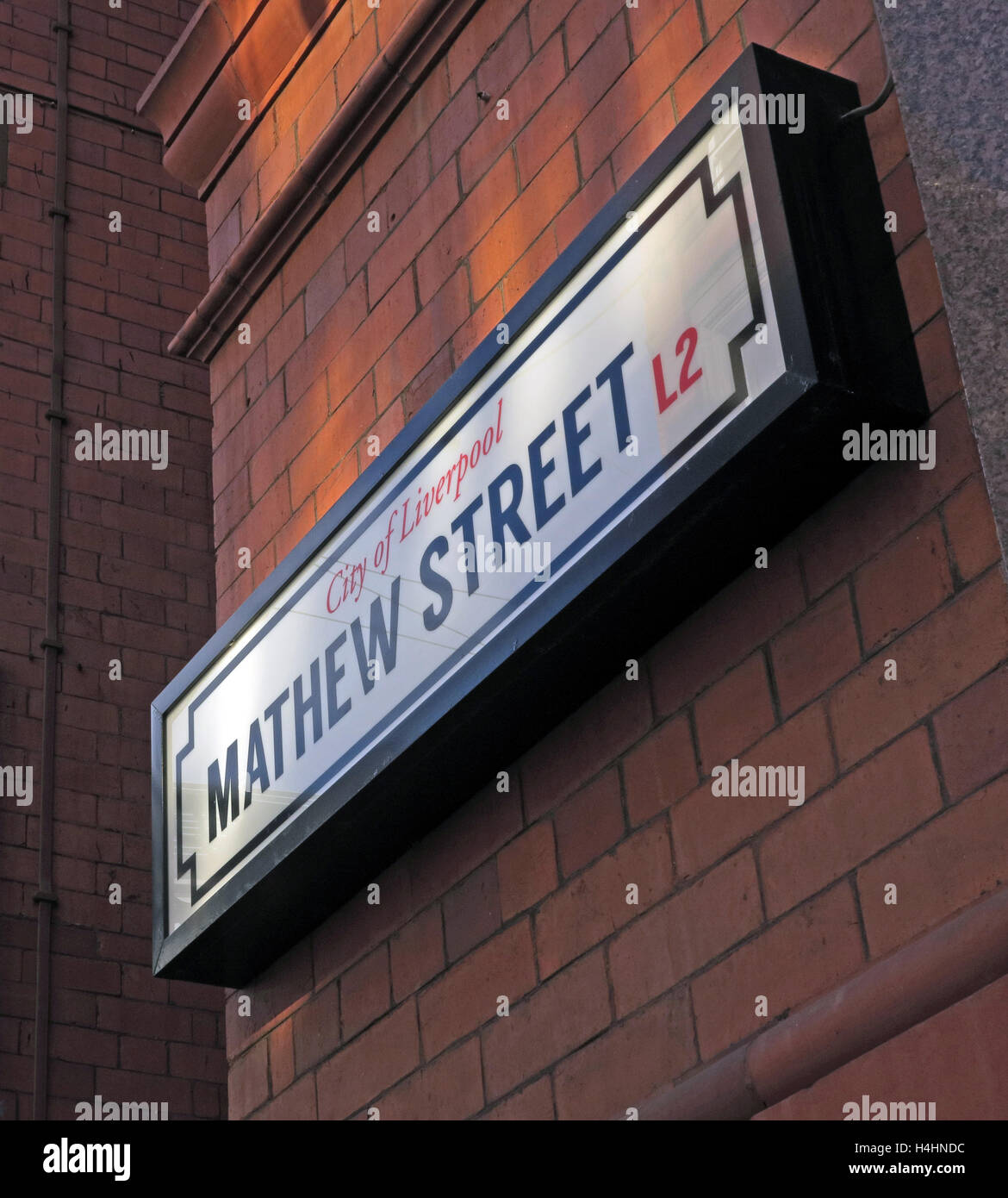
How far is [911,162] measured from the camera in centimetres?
327

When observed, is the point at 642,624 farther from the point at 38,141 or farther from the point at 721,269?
the point at 38,141

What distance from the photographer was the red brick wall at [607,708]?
3.10 metres

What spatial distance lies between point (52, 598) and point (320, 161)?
3970mm

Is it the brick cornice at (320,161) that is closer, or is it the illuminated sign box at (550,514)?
the illuminated sign box at (550,514)

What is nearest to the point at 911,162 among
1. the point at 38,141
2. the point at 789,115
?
the point at 789,115

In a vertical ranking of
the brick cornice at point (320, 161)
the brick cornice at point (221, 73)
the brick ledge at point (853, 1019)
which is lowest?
the brick ledge at point (853, 1019)

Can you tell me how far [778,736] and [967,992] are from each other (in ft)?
2.41

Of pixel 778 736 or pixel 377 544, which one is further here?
pixel 377 544

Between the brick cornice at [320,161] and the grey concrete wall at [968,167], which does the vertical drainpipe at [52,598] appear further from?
the grey concrete wall at [968,167]

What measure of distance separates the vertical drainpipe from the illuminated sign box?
10.7ft

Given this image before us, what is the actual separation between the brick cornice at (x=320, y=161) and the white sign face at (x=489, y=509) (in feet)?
4.36

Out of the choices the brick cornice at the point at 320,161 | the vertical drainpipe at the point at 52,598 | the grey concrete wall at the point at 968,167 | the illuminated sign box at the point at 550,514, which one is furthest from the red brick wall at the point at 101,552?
the grey concrete wall at the point at 968,167

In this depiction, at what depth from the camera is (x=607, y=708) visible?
12.7 ft

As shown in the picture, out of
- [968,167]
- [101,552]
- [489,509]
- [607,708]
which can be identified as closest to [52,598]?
[101,552]
